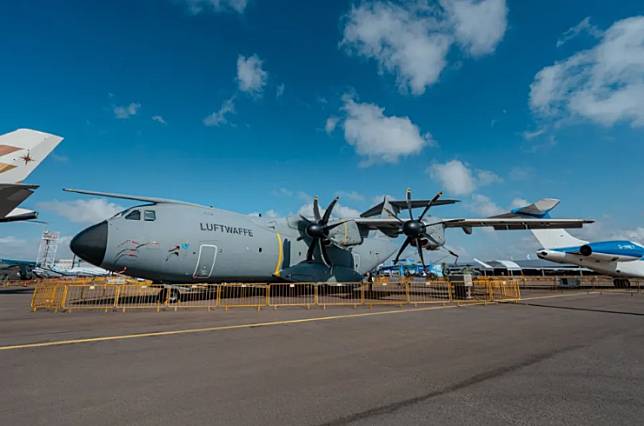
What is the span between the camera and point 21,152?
61.0 feet

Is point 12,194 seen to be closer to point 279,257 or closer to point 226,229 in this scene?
point 226,229

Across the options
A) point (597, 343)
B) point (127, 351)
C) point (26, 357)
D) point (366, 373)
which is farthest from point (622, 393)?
point (26, 357)

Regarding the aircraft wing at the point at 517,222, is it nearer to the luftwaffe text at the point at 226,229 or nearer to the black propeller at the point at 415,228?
the black propeller at the point at 415,228

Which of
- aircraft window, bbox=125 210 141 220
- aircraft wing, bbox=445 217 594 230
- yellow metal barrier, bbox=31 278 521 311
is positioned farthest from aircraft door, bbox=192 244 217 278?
aircraft wing, bbox=445 217 594 230

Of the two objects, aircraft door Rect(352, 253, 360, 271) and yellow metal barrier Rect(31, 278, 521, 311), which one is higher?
aircraft door Rect(352, 253, 360, 271)

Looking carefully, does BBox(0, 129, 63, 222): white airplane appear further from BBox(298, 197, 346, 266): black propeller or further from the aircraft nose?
BBox(298, 197, 346, 266): black propeller

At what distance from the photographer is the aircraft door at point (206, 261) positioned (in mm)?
13844

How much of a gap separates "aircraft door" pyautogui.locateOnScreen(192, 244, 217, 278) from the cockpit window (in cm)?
215

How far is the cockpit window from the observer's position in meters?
12.9

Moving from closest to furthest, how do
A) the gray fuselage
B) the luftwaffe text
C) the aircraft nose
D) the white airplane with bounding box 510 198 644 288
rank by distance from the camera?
the aircraft nose, the gray fuselage, the luftwaffe text, the white airplane with bounding box 510 198 644 288

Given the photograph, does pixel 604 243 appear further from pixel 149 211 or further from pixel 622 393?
pixel 149 211

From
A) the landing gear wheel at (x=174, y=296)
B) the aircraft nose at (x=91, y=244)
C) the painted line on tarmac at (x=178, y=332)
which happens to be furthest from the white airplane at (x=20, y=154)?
the painted line on tarmac at (x=178, y=332)

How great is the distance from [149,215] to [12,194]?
1003cm

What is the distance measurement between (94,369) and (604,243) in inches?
1399
